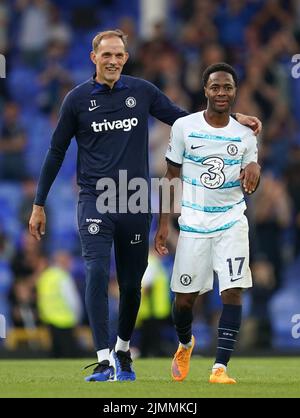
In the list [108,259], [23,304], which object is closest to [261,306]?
[23,304]

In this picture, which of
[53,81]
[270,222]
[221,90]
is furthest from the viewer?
[53,81]

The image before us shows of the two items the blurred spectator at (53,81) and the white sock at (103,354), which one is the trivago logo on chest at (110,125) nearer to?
the white sock at (103,354)

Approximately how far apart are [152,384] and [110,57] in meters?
2.35

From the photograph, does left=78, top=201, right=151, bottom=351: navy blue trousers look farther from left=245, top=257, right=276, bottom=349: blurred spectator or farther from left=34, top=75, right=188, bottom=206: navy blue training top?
left=245, top=257, right=276, bottom=349: blurred spectator

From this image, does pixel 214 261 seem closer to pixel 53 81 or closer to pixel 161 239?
pixel 161 239

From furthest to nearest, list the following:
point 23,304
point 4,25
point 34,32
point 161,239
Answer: point 4,25 < point 34,32 < point 23,304 < point 161,239

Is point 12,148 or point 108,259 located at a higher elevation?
point 12,148

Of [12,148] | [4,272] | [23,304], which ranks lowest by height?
[23,304]

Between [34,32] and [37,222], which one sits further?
[34,32]

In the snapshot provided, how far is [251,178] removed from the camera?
31.6 ft

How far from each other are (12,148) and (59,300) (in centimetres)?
317
